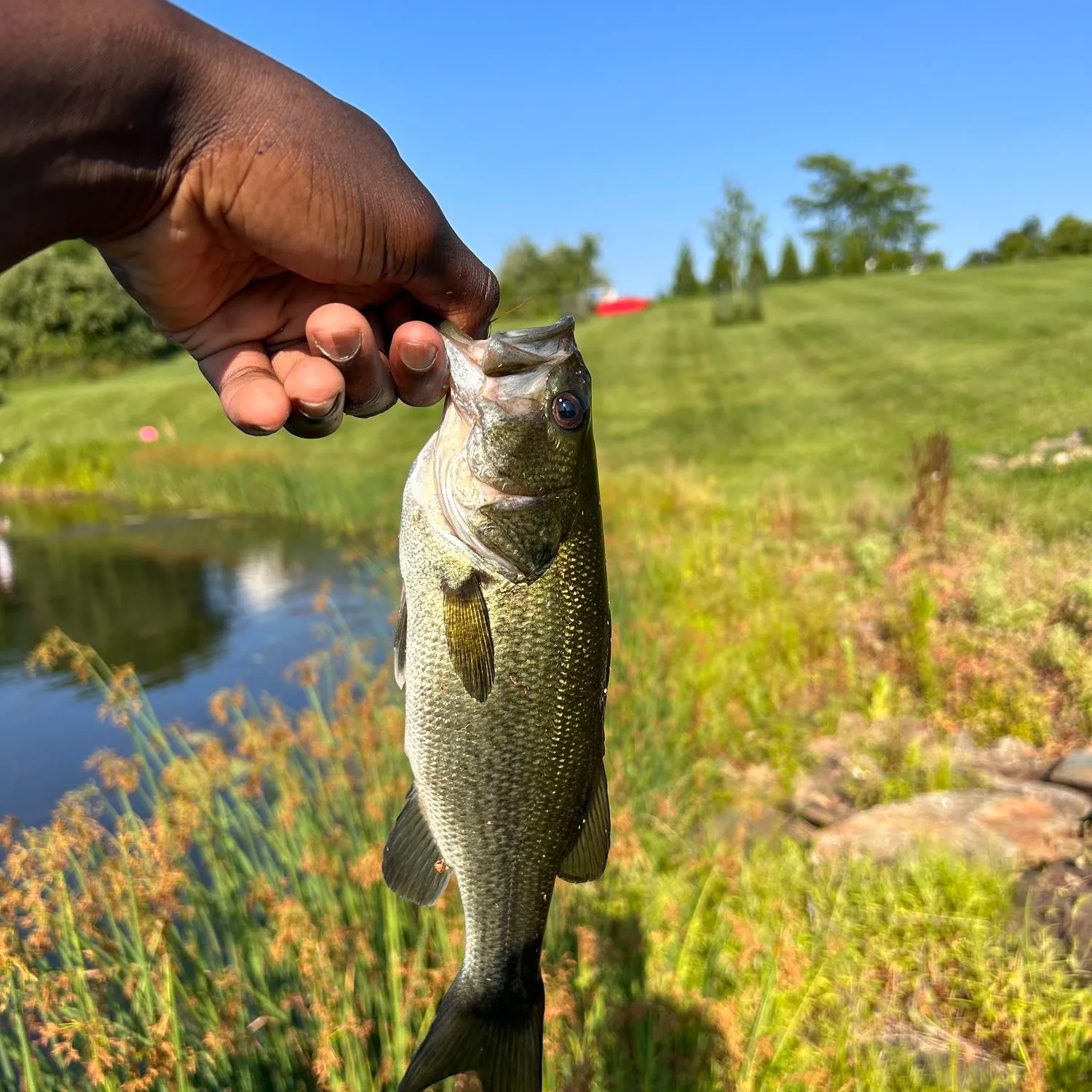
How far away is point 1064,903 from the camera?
378 centimetres

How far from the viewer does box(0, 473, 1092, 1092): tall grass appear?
2.34 metres

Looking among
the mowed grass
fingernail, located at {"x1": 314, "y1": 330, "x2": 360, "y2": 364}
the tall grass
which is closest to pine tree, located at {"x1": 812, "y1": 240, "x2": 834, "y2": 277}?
the mowed grass

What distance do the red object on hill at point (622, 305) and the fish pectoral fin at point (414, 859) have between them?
54.3m

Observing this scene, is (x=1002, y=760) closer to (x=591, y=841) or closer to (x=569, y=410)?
(x=591, y=841)

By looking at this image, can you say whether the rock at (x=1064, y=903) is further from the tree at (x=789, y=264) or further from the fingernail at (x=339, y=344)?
the tree at (x=789, y=264)

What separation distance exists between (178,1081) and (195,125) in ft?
6.88

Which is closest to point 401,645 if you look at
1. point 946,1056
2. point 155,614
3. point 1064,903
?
point 946,1056

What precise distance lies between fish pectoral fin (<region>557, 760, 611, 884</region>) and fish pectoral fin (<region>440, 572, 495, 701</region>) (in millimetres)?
338

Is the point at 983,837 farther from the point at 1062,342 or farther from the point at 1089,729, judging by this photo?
the point at 1062,342

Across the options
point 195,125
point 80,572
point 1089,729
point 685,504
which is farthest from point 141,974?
point 80,572

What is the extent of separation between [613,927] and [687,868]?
1.90 feet

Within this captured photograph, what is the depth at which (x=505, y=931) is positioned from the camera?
177 centimetres

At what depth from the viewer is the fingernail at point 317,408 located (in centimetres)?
177

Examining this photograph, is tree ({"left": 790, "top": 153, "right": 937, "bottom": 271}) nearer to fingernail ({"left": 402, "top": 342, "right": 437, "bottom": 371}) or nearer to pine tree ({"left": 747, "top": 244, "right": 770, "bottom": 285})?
pine tree ({"left": 747, "top": 244, "right": 770, "bottom": 285})
